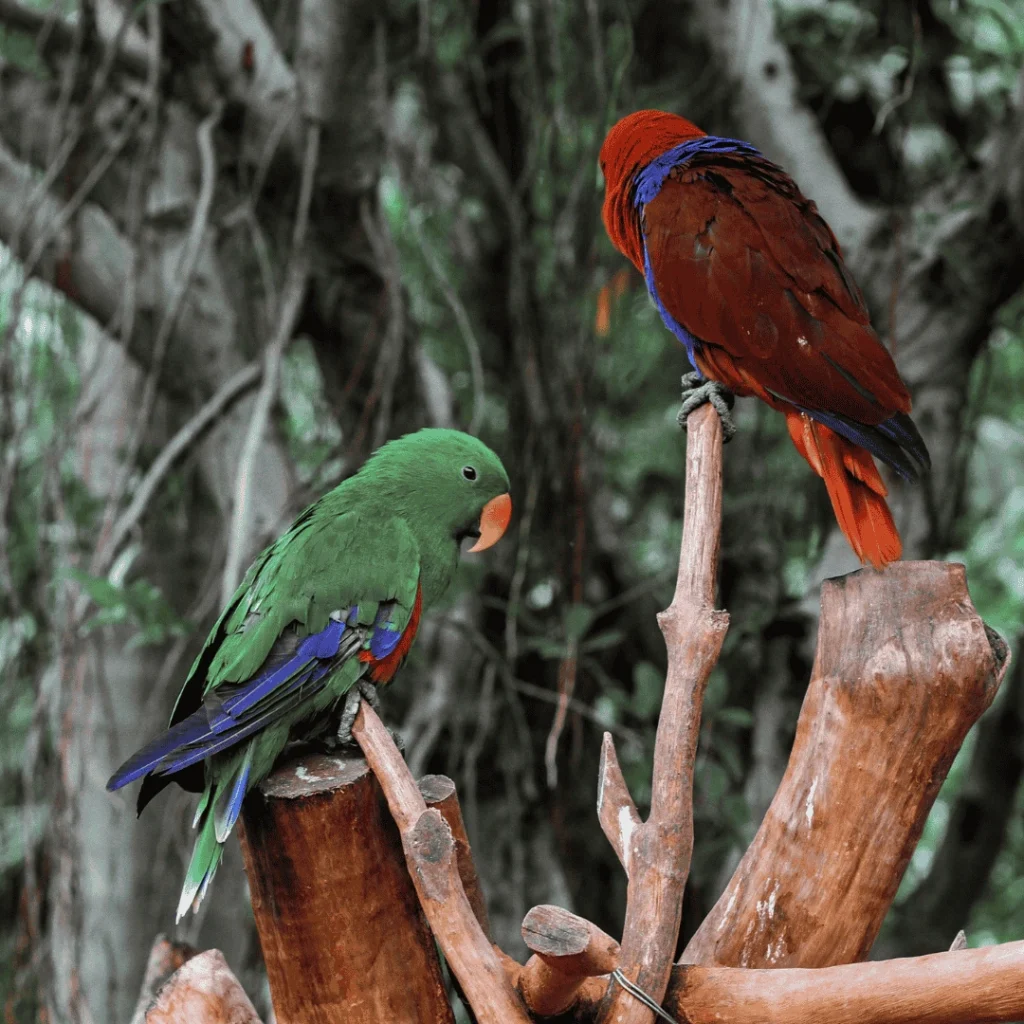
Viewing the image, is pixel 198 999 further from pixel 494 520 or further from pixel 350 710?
pixel 494 520

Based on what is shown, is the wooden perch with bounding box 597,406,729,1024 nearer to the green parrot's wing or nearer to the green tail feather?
the green parrot's wing

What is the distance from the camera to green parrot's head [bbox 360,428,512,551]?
151 cm

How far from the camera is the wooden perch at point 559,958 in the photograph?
1.14m

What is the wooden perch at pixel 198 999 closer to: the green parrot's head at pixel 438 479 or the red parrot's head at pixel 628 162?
the green parrot's head at pixel 438 479

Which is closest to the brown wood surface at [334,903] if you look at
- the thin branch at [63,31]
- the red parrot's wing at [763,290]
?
the red parrot's wing at [763,290]

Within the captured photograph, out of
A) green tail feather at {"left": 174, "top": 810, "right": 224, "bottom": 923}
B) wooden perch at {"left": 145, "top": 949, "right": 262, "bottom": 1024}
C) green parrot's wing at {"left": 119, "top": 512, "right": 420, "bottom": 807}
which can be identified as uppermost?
green parrot's wing at {"left": 119, "top": 512, "right": 420, "bottom": 807}

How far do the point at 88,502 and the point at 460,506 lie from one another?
1.57 m

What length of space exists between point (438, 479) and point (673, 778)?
50cm

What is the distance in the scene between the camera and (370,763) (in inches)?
51.9

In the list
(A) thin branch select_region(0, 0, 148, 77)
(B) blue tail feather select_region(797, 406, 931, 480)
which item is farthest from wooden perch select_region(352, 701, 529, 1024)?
(A) thin branch select_region(0, 0, 148, 77)

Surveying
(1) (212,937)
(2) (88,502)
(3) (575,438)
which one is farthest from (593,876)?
(2) (88,502)

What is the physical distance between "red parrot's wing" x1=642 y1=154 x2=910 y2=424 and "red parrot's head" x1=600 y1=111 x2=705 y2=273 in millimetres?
68

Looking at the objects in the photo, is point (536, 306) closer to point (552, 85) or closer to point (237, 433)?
point (552, 85)

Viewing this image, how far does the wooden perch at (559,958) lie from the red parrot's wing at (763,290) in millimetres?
699
